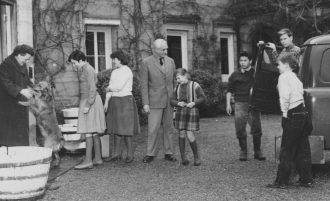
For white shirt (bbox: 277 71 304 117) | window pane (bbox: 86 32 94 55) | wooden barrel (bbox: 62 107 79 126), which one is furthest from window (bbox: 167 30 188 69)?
white shirt (bbox: 277 71 304 117)

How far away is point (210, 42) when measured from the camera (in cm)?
1628

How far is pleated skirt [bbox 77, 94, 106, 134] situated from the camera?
773 centimetres

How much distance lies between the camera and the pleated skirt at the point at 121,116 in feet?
26.8

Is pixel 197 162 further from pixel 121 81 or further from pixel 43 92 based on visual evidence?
pixel 43 92

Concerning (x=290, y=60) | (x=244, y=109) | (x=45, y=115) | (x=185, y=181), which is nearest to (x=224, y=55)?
(x=244, y=109)

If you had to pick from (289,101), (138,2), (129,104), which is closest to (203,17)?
(138,2)

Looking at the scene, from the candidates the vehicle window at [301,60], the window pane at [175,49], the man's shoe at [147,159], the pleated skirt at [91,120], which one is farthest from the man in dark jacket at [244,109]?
the window pane at [175,49]

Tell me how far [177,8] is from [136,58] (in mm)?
2297

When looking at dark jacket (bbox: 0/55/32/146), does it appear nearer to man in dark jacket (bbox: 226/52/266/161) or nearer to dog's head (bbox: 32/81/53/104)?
dog's head (bbox: 32/81/53/104)

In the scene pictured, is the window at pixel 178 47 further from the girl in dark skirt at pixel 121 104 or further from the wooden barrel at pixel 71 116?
the girl in dark skirt at pixel 121 104

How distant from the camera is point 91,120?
7773mm

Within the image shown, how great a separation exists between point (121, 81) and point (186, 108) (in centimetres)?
118

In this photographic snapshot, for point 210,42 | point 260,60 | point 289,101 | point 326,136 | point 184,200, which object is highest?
point 210,42

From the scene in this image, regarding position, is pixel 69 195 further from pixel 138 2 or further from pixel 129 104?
pixel 138 2
